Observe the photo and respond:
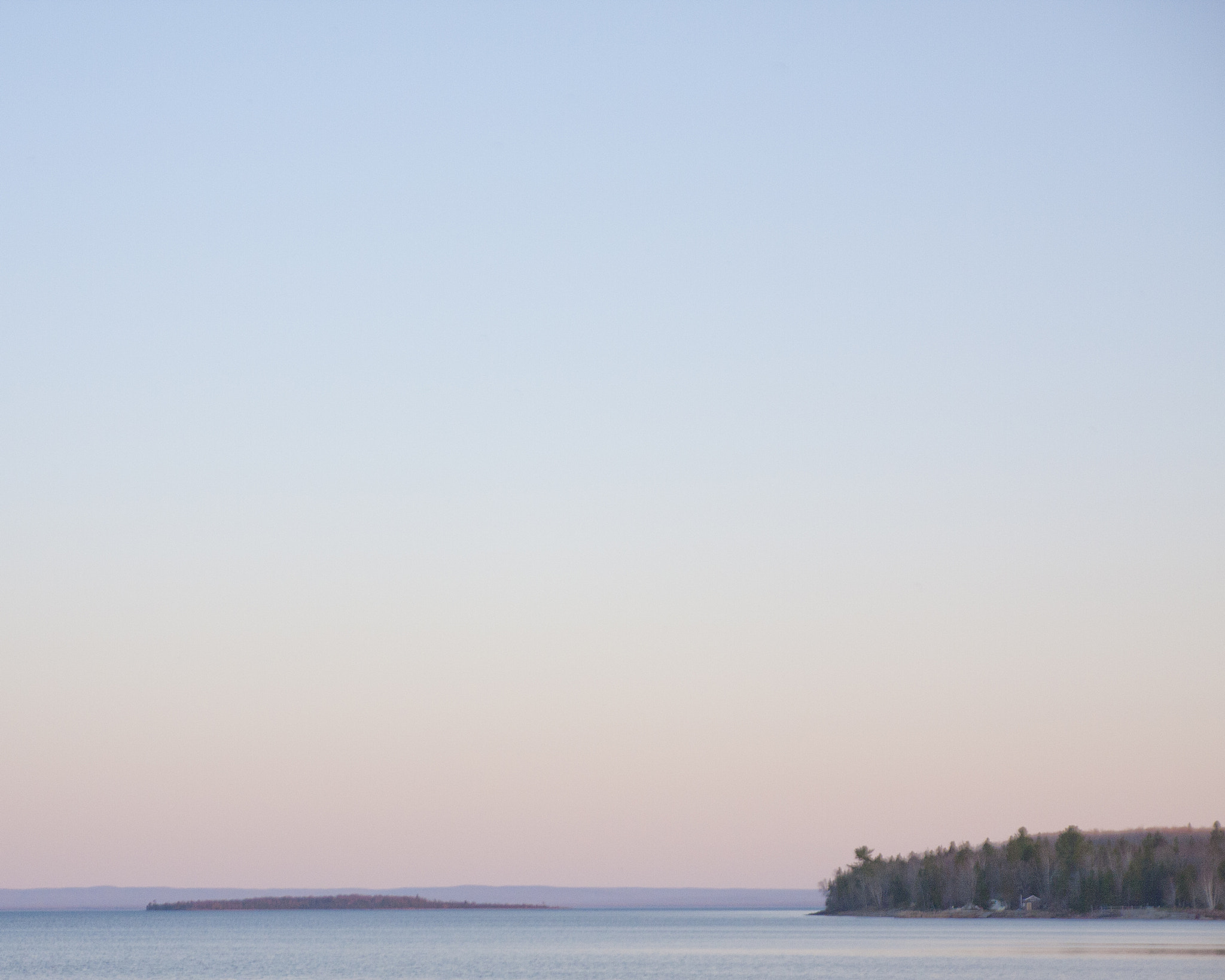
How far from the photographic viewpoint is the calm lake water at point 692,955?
93.6 metres

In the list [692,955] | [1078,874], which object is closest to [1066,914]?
[1078,874]

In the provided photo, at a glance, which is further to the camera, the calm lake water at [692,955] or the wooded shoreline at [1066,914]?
the wooded shoreline at [1066,914]

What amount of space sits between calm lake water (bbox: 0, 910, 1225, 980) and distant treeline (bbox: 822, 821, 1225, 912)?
504 cm

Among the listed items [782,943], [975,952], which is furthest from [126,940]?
[975,952]

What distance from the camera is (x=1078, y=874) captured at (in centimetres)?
16812

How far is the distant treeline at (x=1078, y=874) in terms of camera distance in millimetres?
159750

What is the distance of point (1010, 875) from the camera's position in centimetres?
17875

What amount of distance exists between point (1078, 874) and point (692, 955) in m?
62.4

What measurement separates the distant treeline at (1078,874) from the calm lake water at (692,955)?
504 cm

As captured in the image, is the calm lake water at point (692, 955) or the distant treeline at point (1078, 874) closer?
the calm lake water at point (692, 955)

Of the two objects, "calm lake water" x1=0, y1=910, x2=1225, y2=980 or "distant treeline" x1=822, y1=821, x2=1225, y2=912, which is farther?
"distant treeline" x1=822, y1=821, x2=1225, y2=912

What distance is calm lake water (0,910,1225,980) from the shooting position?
93625 mm

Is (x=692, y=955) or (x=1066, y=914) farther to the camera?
(x=1066, y=914)

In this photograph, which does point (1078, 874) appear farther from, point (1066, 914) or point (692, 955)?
point (692, 955)
